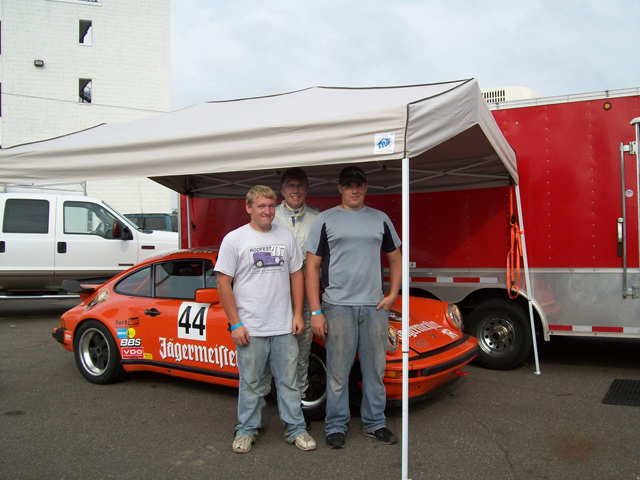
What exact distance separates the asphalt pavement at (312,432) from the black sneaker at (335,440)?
0.06 meters

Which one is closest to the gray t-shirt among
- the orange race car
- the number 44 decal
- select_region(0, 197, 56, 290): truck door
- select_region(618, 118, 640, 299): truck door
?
the orange race car

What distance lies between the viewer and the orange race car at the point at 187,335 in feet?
13.3

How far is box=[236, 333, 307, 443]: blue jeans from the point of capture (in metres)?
3.60

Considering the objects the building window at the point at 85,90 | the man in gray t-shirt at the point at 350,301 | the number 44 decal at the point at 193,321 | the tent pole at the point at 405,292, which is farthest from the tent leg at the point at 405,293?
the building window at the point at 85,90

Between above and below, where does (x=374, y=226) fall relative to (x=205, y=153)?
below

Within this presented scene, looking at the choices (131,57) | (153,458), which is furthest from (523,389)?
(131,57)

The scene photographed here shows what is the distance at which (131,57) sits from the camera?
76.6 ft

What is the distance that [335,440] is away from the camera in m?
3.62

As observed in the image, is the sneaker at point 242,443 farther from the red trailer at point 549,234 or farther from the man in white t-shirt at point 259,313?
the red trailer at point 549,234

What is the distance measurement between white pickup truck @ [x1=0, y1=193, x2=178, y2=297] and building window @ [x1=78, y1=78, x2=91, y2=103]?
16.3m

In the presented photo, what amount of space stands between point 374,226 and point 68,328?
11.0 ft

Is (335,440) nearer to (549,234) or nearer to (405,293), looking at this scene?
(405,293)

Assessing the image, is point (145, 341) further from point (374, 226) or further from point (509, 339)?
point (509, 339)

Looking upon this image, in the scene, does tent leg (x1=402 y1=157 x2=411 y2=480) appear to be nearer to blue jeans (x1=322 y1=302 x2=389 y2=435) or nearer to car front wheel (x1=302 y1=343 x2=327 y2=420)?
blue jeans (x1=322 y1=302 x2=389 y2=435)
